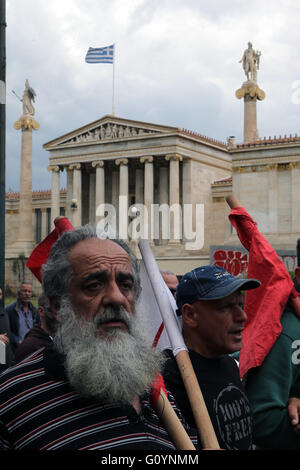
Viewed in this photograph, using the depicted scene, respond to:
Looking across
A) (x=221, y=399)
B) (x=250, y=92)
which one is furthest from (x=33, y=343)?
(x=250, y=92)

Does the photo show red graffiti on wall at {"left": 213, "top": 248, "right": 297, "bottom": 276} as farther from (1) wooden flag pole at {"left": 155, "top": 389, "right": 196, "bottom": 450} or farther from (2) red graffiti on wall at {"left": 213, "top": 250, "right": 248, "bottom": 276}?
(1) wooden flag pole at {"left": 155, "top": 389, "right": 196, "bottom": 450}

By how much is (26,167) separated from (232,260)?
2950 cm

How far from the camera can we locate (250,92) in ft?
140

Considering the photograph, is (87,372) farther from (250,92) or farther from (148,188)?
(148,188)

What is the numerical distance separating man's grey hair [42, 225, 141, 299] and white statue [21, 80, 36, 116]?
165 feet

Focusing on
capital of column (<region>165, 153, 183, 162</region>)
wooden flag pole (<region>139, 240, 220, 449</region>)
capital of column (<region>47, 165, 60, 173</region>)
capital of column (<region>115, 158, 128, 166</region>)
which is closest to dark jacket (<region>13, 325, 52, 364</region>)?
wooden flag pole (<region>139, 240, 220, 449</region>)

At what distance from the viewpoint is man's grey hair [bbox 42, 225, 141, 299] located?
252 centimetres

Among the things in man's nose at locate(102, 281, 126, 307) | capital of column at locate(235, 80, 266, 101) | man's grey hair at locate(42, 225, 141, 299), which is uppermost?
capital of column at locate(235, 80, 266, 101)

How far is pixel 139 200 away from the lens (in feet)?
169

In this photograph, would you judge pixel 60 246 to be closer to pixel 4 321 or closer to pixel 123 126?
pixel 4 321

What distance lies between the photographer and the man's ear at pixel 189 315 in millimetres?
3344

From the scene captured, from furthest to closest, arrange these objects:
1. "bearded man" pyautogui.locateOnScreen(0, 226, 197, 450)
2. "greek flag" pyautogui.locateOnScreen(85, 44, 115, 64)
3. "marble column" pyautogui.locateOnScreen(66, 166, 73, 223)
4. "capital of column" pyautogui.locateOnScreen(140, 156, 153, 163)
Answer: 1. "marble column" pyautogui.locateOnScreen(66, 166, 73, 223)
2. "capital of column" pyautogui.locateOnScreen(140, 156, 153, 163)
3. "greek flag" pyautogui.locateOnScreen(85, 44, 115, 64)
4. "bearded man" pyautogui.locateOnScreen(0, 226, 197, 450)

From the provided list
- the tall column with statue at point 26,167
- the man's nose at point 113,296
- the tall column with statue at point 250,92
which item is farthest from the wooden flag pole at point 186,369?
the tall column with statue at point 26,167

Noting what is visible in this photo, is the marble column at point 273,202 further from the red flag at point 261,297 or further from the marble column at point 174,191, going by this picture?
the red flag at point 261,297
